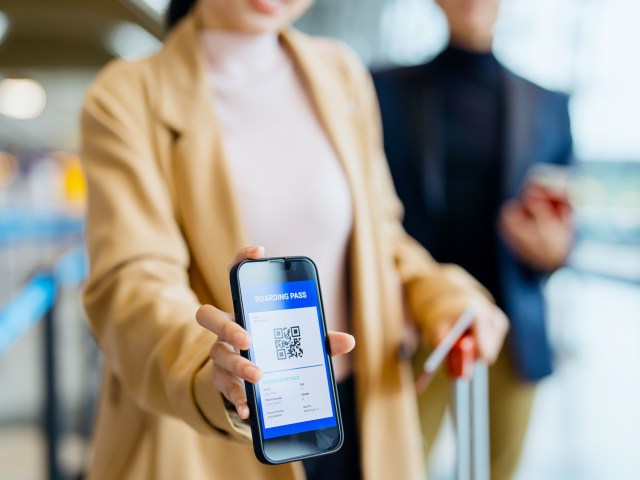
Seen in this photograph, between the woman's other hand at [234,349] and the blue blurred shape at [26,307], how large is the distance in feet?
4.05

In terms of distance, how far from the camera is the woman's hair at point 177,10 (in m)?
1.19

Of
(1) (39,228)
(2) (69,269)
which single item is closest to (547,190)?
(2) (69,269)

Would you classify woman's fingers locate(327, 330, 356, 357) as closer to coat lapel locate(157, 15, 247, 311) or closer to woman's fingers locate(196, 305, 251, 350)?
woman's fingers locate(196, 305, 251, 350)

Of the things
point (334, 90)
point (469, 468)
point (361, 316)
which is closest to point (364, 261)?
point (361, 316)

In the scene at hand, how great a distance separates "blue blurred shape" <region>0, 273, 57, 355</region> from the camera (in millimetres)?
1866

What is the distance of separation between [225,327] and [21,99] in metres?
16.4

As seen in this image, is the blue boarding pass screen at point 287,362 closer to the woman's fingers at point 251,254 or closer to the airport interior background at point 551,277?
the woman's fingers at point 251,254

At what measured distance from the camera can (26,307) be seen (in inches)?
81.1

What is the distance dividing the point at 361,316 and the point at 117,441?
339 mm

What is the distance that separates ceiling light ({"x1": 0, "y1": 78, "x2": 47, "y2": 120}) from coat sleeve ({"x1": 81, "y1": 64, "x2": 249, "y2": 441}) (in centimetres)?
1496

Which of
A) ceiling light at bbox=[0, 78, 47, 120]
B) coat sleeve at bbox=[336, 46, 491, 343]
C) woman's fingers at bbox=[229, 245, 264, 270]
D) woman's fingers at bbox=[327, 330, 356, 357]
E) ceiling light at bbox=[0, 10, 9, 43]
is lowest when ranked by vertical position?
ceiling light at bbox=[0, 78, 47, 120]

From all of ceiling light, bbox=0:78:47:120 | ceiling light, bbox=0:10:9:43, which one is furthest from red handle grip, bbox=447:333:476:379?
ceiling light, bbox=0:78:47:120

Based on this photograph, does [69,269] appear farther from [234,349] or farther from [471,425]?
[234,349]

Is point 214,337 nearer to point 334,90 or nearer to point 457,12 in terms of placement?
point 334,90
